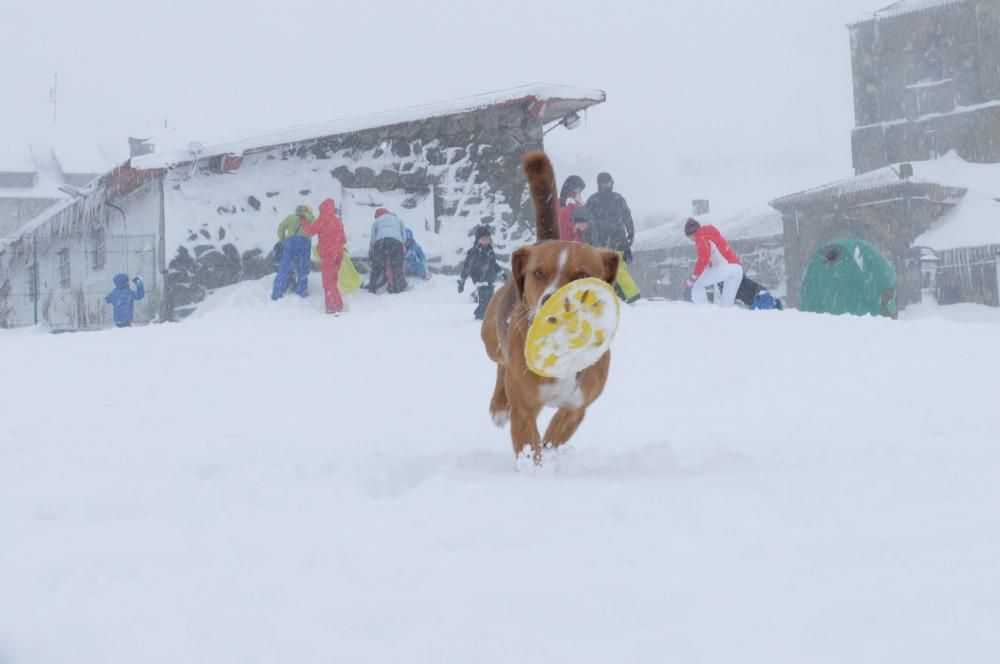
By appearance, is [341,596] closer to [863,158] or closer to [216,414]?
[216,414]

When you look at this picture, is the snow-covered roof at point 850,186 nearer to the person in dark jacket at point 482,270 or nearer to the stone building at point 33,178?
the person in dark jacket at point 482,270

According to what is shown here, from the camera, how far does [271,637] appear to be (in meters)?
2.18

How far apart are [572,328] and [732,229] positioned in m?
44.3

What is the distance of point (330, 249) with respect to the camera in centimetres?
1539

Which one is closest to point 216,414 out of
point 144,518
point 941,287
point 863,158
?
point 144,518

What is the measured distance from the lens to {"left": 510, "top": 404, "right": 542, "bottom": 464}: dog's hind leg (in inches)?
177

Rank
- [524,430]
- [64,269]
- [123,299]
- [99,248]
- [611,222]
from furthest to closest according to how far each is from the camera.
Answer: [64,269], [99,248], [123,299], [611,222], [524,430]

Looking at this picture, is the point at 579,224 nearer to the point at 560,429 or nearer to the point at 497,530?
the point at 560,429

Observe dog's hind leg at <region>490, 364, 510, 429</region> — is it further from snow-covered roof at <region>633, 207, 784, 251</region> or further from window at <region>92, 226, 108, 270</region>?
snow-covered roof at <region>633, 207, 784, 251</region>

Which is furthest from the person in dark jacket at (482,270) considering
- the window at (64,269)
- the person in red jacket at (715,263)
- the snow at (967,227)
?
the snow at (967,227)

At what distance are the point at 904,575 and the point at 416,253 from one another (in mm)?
14902

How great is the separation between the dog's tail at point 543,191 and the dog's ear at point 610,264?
72 cm

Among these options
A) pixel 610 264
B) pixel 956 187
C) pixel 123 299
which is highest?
pixel 956 187

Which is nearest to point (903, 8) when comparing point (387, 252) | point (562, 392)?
point (387, 252)
